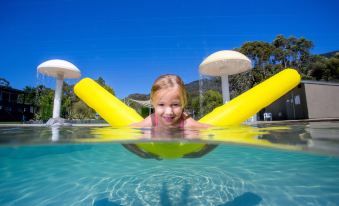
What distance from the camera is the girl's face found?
369cm

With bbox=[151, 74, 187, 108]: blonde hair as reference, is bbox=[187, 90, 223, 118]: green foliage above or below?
above

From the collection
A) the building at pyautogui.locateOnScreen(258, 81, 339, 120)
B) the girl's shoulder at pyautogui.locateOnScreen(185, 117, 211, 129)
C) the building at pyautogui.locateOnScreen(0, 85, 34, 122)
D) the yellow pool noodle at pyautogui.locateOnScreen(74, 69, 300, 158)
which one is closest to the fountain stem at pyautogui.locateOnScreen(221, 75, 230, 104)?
the yellow pool noodle at pyautogui.locateOnScreen(74, 69, 300, 158)

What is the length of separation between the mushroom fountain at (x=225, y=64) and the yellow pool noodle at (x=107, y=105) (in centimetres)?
760

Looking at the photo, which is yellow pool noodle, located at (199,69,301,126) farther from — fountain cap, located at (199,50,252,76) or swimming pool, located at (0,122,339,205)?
fountain cap, located at (199,50,252,76)

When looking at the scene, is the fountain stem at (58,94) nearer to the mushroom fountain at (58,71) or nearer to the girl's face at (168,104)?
the mushroom fountain at (58,71)

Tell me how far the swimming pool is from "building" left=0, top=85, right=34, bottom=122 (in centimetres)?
3539

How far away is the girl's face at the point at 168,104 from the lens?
12.1 feet

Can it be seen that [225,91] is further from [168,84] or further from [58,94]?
[58,94]

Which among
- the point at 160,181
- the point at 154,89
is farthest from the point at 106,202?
the point at 154,89

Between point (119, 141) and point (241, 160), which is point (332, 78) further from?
point (119, 141)

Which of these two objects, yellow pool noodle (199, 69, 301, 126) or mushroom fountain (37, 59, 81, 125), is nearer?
yellow pool noodle (199, 69, 301, 126)

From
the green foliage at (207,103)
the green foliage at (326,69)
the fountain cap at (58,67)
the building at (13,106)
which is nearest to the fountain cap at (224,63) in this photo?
the fountain cap at (58,67)

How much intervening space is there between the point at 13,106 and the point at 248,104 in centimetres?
4532

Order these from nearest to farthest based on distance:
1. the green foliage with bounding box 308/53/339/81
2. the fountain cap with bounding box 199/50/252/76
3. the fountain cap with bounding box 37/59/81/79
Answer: the fountain cap with bounding box 199/50/252/76
the fountain cap with bounding box 37/59/81/79
the green foliage with bounding box 308/53/339/81
